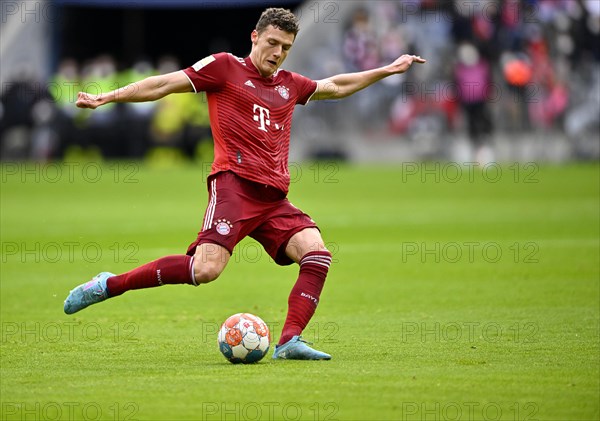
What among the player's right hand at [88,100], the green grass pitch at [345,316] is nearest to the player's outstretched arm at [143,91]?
the player's right hand at [88,100]

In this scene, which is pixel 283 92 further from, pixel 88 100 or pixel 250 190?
pixel 88 100

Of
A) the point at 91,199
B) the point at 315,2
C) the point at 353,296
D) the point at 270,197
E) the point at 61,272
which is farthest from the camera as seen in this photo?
the point at 315,2

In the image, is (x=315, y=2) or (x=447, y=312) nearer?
(x=447, y=312)

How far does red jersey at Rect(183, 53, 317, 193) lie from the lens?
8188 millimetres

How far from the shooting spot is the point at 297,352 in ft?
26.0

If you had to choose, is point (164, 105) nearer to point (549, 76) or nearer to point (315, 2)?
point (315, 2)

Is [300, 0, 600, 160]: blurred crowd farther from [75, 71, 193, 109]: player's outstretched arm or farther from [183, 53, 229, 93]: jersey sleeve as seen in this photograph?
[75, 71, 193, 109]: player's outstretched arm

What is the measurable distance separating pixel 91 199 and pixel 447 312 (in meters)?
15.3

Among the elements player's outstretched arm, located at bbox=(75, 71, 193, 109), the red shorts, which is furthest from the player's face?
the red shorts

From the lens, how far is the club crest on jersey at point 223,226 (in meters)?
8.02

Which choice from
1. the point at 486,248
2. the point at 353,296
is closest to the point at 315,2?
the point at 486,248

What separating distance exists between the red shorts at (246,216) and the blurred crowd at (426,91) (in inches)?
1086

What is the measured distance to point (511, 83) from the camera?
35969mm

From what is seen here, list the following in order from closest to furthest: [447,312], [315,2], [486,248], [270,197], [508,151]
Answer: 1. [270,197]
2. [447,312]
3. [486,248]
4. [508,151]
5. [315,2]
